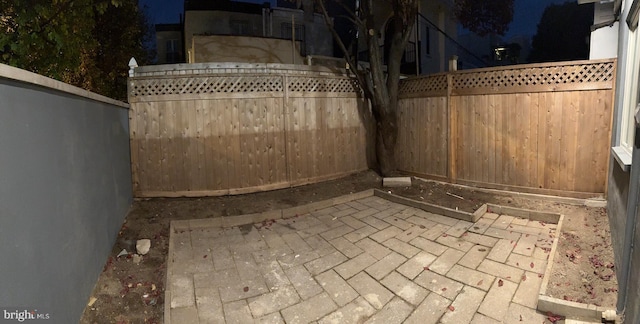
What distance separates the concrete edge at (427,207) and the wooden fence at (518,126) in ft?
4.31

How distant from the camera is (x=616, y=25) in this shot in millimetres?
4277

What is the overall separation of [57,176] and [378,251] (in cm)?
297

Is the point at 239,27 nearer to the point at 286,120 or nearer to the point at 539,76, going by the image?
the point at 286,120

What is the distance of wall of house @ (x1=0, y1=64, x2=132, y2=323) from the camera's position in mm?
1440

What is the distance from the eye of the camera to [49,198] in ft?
6.12

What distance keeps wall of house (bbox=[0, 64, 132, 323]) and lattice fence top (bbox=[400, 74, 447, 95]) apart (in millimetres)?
5491

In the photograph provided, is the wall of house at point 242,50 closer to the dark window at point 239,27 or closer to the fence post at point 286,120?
the fence post at point 286,120

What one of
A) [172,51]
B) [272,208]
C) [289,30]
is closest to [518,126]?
[272,208]

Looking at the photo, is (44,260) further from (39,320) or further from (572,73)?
(572,73)

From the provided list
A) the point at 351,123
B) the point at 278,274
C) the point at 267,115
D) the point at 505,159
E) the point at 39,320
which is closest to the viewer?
the point at 39,320

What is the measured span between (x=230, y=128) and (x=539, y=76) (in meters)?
5.25

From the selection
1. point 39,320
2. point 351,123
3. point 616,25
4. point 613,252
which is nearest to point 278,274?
point 39,320

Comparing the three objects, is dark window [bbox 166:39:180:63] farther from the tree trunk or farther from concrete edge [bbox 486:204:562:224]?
concrete edge [bbox 486:204:562:224]

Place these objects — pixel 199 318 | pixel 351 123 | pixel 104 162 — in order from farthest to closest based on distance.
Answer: pixel 351 123, pixel 104 162, pixel 199 318
